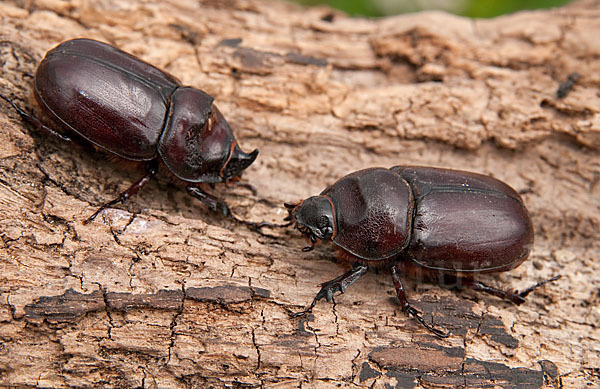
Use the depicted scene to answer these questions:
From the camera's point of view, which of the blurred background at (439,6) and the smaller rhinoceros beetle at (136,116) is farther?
the blurred background at (439,6)

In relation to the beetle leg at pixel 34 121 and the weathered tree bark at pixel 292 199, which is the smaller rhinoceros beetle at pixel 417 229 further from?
the beetle leg at pixel 34 121

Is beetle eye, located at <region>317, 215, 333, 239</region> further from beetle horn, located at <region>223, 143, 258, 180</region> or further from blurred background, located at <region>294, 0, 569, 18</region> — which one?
blurred background, located at <region>294, 0, 569, 18</region>

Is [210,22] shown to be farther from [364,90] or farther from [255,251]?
[255,251]

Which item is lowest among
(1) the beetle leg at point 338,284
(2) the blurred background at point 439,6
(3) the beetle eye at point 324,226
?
(1) the beetle leg at point 338,284

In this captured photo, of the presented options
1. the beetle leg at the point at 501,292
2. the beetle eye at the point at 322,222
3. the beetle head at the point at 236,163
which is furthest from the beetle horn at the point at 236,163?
the beetle leg at the point at 501,292

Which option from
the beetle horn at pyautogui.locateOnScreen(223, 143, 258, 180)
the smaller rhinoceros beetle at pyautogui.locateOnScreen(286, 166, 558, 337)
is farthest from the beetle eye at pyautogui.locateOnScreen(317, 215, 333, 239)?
the beetle horn at pyautogui.locateOnScreen(223, 143, 258, 180)

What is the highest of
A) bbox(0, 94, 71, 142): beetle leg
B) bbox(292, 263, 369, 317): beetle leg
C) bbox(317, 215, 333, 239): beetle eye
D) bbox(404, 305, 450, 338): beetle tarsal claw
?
bbox(0, 94, 71, 142): beetle leg

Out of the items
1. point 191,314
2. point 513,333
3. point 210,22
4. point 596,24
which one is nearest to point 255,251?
point 191,314

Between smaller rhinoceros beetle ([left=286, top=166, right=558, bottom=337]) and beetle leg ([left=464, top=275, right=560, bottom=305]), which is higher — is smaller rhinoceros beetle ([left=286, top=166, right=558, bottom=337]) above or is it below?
above
